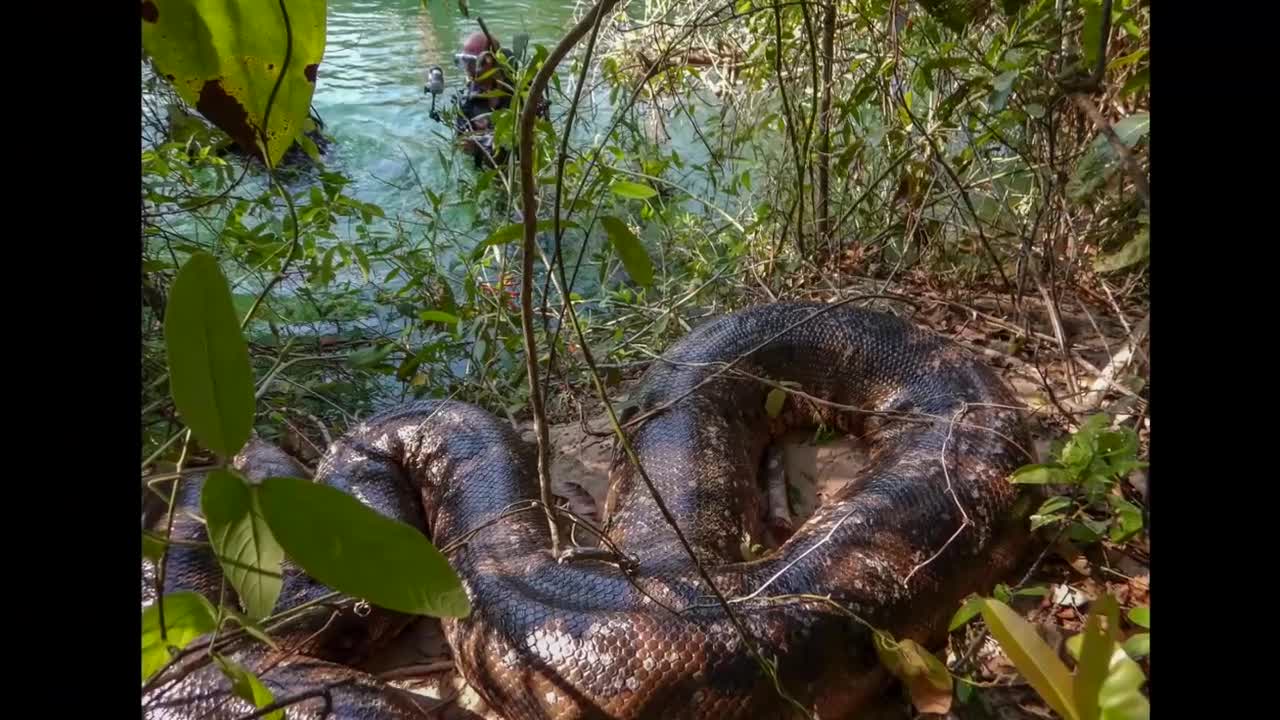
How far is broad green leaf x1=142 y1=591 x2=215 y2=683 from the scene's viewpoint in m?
0.77

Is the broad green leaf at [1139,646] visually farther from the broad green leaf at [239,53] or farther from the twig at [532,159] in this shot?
the broad green leaf at [239,53]

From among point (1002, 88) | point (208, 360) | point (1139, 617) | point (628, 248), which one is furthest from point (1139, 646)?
point (1002, 88)

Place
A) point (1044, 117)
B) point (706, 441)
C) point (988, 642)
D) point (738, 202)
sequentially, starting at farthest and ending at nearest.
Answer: point (738, 202) → point (706, 441) → point (1044, 117) → point (988, 642)

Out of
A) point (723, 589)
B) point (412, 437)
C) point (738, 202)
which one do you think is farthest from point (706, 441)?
point (738, 202)

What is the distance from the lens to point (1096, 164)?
228cm

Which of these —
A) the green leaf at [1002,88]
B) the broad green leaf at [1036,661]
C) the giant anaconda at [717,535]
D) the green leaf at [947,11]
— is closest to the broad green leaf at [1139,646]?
the broad green leaf at [1036,661]

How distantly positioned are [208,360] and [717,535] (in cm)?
269

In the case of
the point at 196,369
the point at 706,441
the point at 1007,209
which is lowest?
the point at 706,441

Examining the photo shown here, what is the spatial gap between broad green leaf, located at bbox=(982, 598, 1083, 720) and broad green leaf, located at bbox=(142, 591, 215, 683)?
27.1 inches

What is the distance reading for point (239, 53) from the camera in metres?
0.85

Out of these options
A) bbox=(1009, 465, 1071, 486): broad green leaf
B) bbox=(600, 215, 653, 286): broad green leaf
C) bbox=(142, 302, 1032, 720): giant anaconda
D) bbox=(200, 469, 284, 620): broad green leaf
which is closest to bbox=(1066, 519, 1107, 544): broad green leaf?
bbox=(1009, 465, 1071, 486): broad green leaf

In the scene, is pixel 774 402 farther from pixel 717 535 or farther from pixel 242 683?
pixel 242 683
